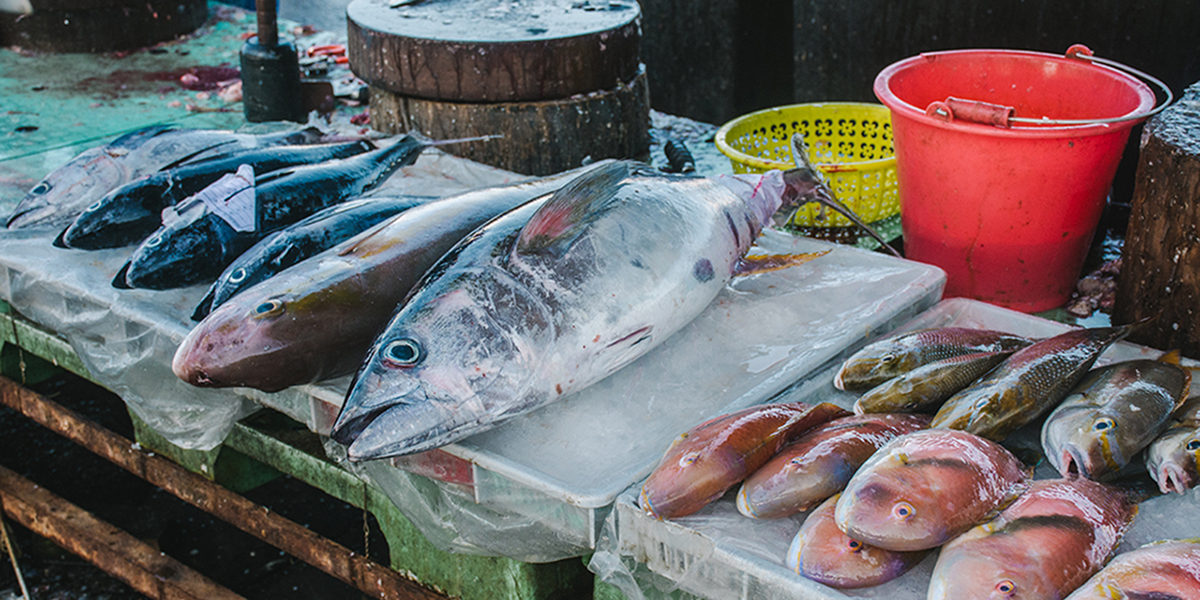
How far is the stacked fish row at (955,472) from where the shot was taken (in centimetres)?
148

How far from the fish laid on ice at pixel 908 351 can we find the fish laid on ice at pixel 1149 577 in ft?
2.27

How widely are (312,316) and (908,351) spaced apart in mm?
1316

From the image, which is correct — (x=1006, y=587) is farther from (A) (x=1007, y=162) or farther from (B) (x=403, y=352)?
(A) (x=1007, y=162)

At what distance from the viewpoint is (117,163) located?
3.21m

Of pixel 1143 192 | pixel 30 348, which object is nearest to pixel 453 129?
pixel 30 348

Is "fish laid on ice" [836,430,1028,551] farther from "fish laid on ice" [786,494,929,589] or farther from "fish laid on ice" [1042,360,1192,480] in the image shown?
"fish laid on ice" [1042,360,1192,480]

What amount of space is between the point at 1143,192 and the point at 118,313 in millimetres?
2791

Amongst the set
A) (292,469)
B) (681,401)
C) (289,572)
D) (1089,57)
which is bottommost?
(289,572)

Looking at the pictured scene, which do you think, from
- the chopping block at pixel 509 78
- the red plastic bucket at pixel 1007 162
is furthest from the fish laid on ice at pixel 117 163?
the red plastic bucket at pixel 1007 162

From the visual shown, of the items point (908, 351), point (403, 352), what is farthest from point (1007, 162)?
point (403, 352)

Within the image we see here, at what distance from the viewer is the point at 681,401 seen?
2.19 metres

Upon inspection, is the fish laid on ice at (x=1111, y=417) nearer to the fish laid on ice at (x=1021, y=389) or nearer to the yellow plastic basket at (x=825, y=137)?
the fish laid on ice at (x=1021, y=389)

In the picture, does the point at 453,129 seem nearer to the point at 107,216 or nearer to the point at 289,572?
the point at 107,216

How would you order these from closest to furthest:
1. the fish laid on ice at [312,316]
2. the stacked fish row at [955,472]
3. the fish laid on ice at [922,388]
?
the stacked fish row at [955,472], the fish laid on ice at [922,388], the fish laid on ice at [312,316]
